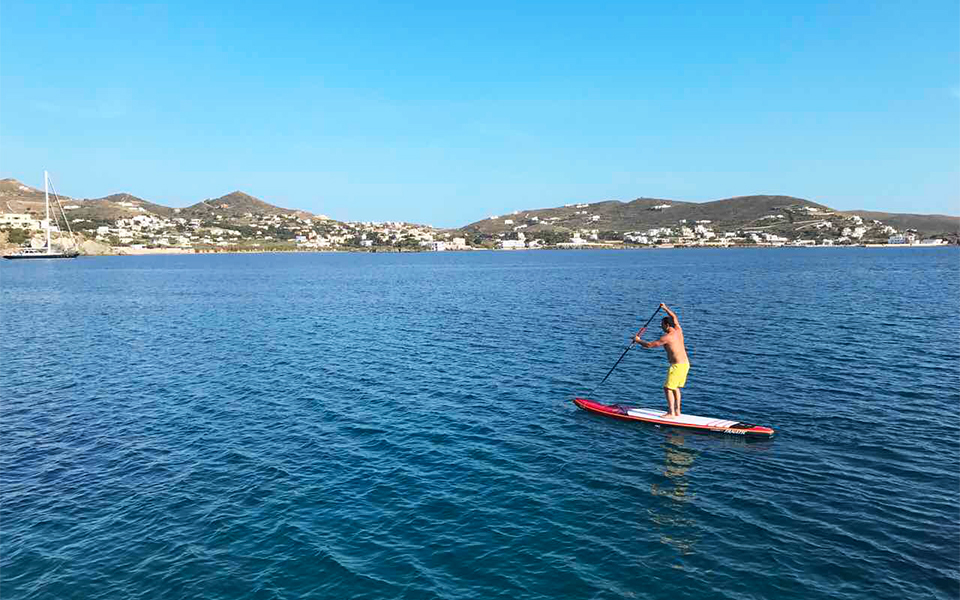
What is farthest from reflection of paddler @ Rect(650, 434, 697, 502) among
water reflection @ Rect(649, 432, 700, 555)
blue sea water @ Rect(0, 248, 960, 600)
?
blue sea water @ Rect(0, 248, 960, 600)

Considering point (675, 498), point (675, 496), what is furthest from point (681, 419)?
point (675, 498)

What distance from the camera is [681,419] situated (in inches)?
1070

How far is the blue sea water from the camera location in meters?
15.5

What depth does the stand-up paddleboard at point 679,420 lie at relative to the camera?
→ 83.3 feet

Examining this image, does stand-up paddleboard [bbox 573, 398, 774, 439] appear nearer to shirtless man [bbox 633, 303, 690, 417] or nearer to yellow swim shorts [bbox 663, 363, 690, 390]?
shirtless man [bbox 633, 303, 690, 417]

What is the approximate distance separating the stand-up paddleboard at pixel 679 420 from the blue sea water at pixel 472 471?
73 centimetres

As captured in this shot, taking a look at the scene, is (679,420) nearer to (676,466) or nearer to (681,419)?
(681,419)

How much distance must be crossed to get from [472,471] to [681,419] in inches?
447

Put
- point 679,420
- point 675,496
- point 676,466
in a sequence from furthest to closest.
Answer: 1. point 679,420
2. point 676,466
3. point 675,496

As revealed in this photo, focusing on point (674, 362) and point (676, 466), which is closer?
point (676, 466)

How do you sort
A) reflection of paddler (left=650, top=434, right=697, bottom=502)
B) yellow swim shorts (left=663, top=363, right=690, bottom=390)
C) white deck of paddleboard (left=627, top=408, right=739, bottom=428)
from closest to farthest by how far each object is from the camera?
reflection of paddler (left=650, top=434, right=697, bottom=502) < white deck of paddleboard (left=627, top=408, right=739, bottom=428) < yellow swim shorts (left=663, top=363, right=690, bottom=390)

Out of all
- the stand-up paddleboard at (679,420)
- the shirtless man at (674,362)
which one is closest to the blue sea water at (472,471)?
the stand-up paddleboard at (679,420)

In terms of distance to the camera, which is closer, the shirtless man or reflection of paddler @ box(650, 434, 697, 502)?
reflection of paddler @ box(650, 434, 697, 502)

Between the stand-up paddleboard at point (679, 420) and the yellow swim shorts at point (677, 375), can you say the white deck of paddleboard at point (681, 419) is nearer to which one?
the stand-up paddleboard at point (679, 420)
